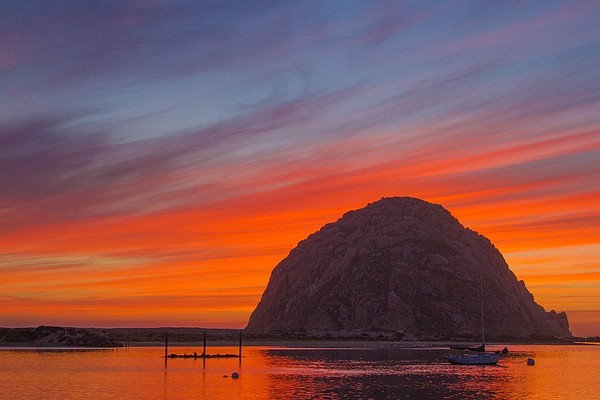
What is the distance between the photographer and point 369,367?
389 ft

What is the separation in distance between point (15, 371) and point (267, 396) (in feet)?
164

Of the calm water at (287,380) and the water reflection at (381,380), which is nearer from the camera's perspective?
the calm water at (287,380)

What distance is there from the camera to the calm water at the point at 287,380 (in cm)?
7806

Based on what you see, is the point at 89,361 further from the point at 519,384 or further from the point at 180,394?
the point at 519,384

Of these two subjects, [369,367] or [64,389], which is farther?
[369,367]

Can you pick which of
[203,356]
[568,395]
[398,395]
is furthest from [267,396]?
[203,356]

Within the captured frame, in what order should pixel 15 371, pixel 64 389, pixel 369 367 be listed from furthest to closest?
1. pixel 369 367
2. pixel 15 371
3. pixel 64 389

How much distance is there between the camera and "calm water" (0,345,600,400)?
78.1 metres

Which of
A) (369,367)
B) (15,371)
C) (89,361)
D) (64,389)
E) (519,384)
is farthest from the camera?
(89,361)

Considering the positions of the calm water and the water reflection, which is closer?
the calm water

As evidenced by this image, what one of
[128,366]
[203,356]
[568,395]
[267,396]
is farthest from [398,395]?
[203,356]

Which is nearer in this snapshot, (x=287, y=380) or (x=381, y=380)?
(x=287, y=380)

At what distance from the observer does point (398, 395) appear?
77062 millimetres

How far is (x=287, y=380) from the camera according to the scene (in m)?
92.6
